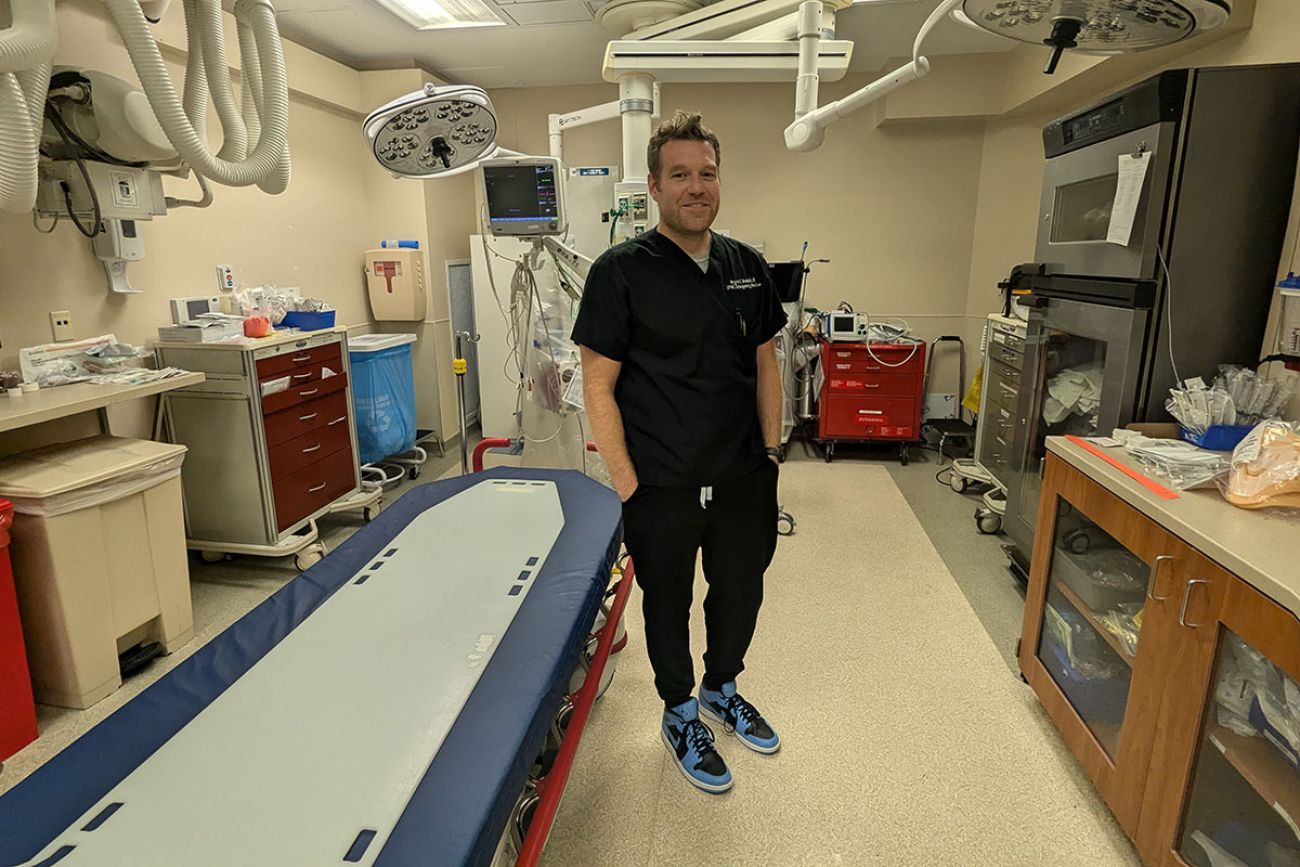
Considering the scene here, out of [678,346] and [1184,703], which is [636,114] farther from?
[1184,703]

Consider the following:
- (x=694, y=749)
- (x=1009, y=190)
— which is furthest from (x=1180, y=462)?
(x=1009, y=190)

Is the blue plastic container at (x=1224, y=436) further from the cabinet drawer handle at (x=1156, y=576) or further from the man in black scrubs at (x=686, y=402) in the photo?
the man in black scrubs at (x=686, y=402)

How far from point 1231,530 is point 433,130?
2339 mm

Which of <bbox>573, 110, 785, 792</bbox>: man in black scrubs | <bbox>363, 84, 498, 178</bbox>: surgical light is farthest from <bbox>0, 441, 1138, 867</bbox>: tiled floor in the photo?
<bbox>363, 84, 498, 178</bbox>: surgical light

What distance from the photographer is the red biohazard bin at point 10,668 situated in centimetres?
194

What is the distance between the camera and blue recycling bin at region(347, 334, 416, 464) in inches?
157

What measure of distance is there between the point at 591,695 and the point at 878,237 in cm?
451

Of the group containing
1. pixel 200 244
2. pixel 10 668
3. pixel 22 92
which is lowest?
pixel 10 668

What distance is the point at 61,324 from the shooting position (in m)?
2.70

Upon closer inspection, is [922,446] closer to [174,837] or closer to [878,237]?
[878,237]

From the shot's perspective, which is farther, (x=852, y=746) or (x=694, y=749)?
(x=852, y=746)

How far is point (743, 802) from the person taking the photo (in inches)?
72.4

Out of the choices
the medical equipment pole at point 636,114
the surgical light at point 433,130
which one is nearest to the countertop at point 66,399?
the surgical light at point 433,130

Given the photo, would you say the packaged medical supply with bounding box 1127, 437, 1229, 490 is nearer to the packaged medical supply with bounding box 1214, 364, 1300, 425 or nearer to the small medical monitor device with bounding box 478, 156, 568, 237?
the packaged medical supply with bounding box 1214, 364, 1300, 425
